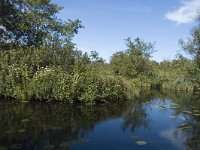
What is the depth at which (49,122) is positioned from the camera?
1214cm

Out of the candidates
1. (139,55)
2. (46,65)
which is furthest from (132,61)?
(46,65)

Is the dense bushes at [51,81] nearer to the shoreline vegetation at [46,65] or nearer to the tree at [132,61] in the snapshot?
the shoreline vegetation at [46,65]

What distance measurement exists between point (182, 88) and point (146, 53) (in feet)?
41.2

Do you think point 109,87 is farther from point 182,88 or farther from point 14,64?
point 182,88

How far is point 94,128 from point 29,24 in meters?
18.1

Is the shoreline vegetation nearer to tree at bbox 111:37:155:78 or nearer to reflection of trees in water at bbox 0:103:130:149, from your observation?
reflection of trees in water at bbox 0:103:130:149

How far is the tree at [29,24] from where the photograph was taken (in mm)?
26297

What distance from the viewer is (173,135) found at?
11156mm

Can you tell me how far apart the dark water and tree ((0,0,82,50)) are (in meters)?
11.7

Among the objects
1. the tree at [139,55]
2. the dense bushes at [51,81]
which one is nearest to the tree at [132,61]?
the tree at [139,55]

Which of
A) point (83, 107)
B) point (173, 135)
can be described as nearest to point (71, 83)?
point (83, 107)

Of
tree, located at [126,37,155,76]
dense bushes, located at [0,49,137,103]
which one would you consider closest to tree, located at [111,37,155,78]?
tree, located at [126,37,155,76]

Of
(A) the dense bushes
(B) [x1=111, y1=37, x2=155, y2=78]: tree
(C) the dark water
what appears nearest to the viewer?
(C) the dark water

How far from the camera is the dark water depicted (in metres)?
9.27
